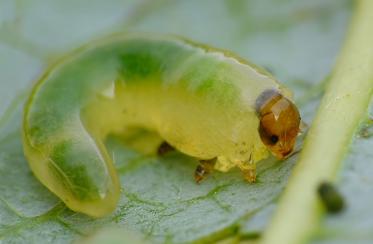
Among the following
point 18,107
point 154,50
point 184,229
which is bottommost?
point 18,107

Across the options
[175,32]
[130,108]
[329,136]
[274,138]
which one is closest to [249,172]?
[274,138]

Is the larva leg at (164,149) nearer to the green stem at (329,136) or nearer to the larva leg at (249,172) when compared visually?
the larva leg at (249,172)

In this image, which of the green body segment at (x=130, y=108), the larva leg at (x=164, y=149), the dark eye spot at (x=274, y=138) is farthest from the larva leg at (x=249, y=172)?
the larva leg at (x=164, y=149)

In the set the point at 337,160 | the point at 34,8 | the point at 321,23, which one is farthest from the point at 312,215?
the point at 34,8

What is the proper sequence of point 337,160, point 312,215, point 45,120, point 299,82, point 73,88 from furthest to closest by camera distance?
point 299,82
point 73,88
point 45,120
point 337,160
point 312,215

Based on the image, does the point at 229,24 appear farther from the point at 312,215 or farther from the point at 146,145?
the point at 312,215

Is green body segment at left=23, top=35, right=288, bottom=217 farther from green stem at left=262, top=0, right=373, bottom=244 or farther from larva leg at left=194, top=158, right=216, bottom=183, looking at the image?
green stem at left=262, top=0, right=373, bottom=244

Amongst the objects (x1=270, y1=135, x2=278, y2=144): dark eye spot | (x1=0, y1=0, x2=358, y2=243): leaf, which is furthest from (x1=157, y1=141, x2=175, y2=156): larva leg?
(x1=270, y1=135, x2=278, y2=144): dark eye spot
